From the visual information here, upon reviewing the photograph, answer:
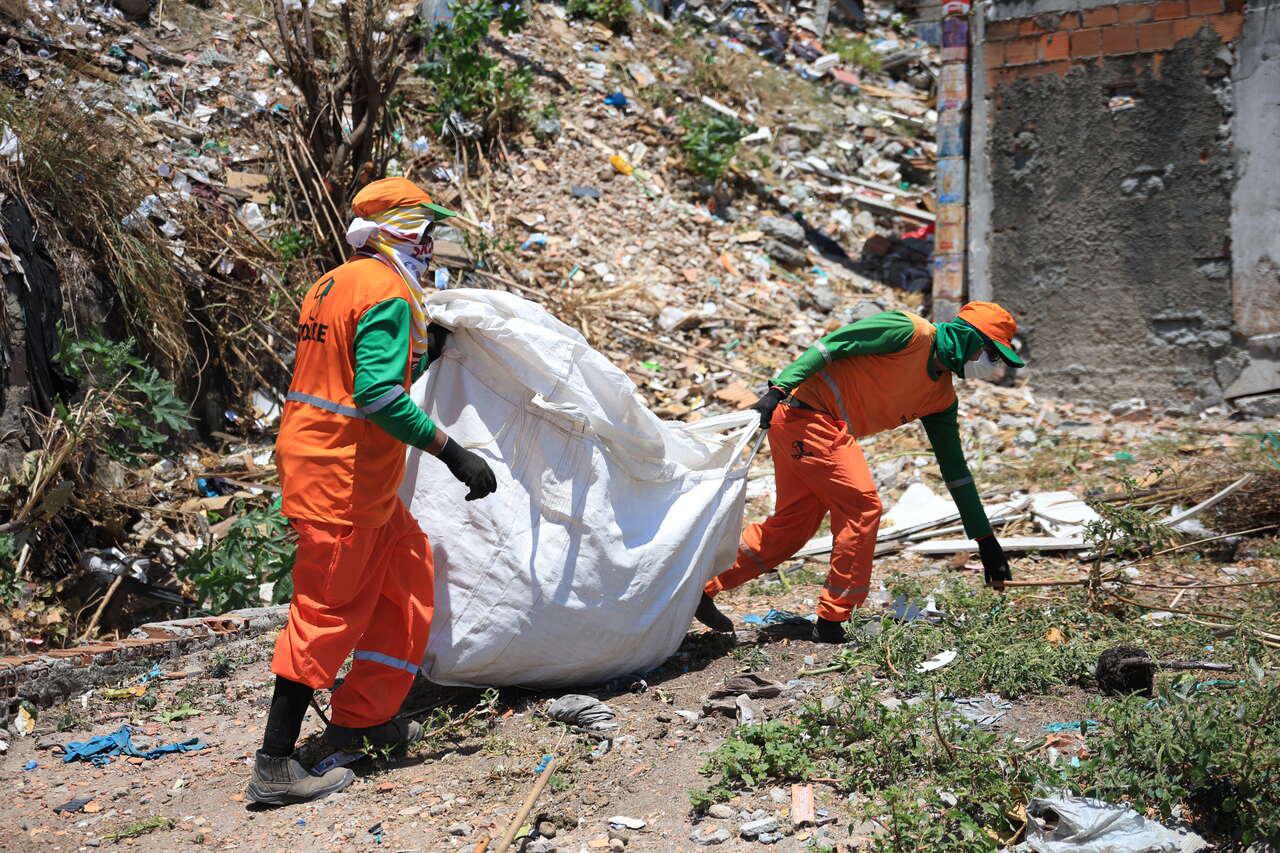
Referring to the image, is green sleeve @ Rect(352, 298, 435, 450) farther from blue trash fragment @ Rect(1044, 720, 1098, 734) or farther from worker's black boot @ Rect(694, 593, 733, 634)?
blue trash fragment @ Rect(1044, 720, 1098, 734)

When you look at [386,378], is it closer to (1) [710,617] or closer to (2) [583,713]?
(2) [583,713]

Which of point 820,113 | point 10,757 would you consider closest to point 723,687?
point 10,757

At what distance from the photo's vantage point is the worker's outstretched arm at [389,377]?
292 cm

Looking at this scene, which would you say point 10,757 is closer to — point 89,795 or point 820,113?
point 89,795

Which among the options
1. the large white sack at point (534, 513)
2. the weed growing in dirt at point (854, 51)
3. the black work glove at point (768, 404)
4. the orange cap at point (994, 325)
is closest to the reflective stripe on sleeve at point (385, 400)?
the large white sack at point (534, 513)

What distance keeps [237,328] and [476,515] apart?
12.5 ft

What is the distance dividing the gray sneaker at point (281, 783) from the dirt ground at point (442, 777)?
35mm

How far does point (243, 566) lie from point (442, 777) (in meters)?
1.96

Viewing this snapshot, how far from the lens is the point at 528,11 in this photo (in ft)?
33.7

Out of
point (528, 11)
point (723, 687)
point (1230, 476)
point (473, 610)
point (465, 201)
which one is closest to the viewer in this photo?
point (473, 610)

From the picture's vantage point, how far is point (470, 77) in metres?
8.88

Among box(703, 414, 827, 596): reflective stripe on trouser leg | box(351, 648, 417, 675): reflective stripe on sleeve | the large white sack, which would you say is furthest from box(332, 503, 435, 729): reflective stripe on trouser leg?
box(703, 414, 827, 596): reflective stripe on trouser leg

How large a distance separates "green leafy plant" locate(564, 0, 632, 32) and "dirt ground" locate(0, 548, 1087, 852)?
8389mm

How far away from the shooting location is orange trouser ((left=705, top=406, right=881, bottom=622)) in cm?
397
